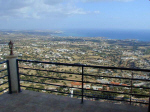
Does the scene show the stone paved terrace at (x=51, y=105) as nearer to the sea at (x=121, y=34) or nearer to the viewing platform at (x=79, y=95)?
the viewing platform at (x=79, y=95)

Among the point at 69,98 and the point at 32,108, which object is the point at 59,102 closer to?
the point at 69,98

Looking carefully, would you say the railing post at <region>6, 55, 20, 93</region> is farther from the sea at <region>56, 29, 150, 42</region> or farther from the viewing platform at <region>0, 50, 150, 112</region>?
the sea at <region>56, 29, 150, 42</region>

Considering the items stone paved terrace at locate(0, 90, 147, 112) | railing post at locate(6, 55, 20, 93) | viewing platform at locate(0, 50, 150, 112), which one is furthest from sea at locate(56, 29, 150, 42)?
railing post at locate(6, 55, 20, 93)

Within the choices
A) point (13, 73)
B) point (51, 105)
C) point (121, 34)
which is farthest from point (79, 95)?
point (121, 34)

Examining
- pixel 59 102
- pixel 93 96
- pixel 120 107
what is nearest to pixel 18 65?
pixel 59 102

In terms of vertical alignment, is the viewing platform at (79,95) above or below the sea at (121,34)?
below

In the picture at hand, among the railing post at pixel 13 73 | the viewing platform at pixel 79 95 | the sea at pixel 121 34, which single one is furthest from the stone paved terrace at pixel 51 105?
the sea at pixel 121 34

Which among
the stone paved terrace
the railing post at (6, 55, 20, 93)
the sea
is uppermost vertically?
the sea

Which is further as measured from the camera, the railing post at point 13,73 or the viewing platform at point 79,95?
the railing post at point 13,73
